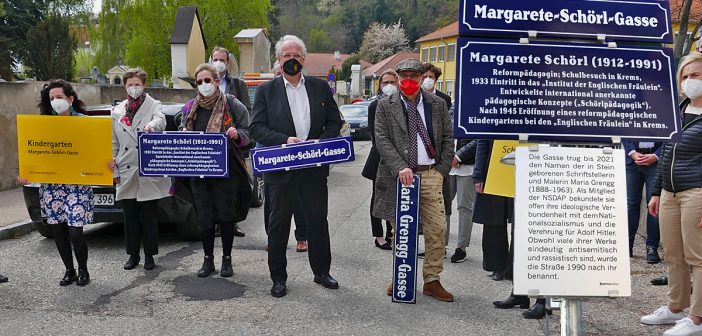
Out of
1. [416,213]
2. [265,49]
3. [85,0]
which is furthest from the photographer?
[85,0]

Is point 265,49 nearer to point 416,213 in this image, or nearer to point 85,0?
point 416,213

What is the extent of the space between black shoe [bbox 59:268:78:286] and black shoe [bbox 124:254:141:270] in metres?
0.56

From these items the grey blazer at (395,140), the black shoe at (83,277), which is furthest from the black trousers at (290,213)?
the black shoe at (83,277)

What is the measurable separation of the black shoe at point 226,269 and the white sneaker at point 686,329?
3567mm

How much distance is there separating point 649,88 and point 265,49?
21.1m

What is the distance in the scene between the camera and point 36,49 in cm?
3362

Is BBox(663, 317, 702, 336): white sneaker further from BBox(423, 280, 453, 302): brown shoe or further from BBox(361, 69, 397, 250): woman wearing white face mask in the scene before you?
BBox(361, 69, 397, 250): woman wearing white face mask

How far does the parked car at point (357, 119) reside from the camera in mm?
25125

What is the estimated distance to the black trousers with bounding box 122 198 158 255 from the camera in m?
6.30

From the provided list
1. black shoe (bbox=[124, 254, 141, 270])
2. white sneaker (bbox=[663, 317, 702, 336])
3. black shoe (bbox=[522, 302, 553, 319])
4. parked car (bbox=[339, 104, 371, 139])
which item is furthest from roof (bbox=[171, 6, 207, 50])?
white sneaker (bbox=[663, 317, 702, 336])

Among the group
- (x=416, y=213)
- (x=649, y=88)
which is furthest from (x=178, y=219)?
(x=649, y=88)

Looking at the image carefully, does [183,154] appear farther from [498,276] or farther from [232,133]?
[498,276]

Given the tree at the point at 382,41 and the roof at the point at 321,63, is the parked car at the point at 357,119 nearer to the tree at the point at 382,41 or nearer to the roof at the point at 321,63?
the tree at the point at 382,41

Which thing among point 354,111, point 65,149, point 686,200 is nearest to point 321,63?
point 354,111
